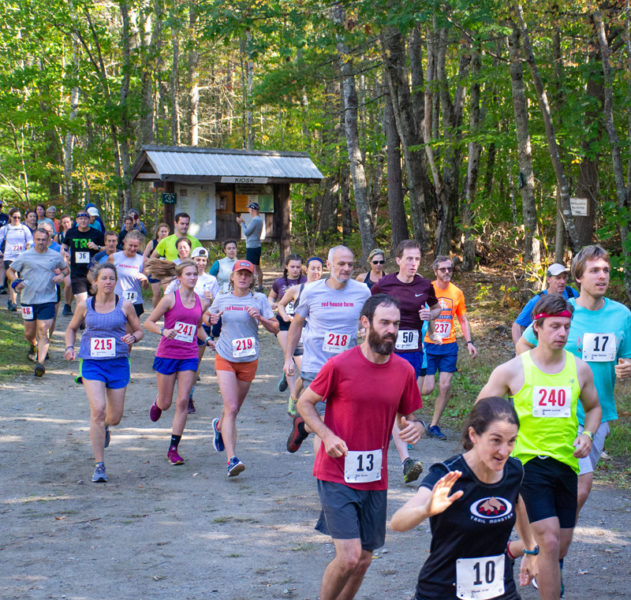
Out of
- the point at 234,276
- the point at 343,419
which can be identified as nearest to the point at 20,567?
the point at 343,419

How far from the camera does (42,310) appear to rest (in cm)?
1182

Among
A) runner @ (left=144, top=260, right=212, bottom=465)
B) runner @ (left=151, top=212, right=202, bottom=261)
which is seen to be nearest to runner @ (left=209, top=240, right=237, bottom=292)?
runner @ (left=151, top=212, right=202, bottom=261)

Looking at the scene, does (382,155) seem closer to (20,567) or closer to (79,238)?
(79,238)

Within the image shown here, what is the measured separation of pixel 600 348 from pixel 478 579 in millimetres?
2473

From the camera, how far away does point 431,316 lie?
8.20m

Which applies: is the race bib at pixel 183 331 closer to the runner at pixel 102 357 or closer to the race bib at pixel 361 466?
the runner at pixel 102 357

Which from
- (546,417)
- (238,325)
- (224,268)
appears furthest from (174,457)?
(546,417)

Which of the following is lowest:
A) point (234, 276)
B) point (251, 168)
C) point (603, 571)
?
point (603, 571)

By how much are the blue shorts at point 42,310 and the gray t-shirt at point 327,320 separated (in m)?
6.04

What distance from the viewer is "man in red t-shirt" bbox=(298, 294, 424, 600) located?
14.2ft

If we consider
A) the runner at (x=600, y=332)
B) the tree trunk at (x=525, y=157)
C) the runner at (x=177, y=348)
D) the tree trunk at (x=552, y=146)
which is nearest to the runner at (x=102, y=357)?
the runner at (x=177, y=348)

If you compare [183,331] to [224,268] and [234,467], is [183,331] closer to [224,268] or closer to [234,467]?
[234,467]

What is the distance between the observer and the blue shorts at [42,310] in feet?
38.6

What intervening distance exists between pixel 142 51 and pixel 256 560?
18.5 metres
